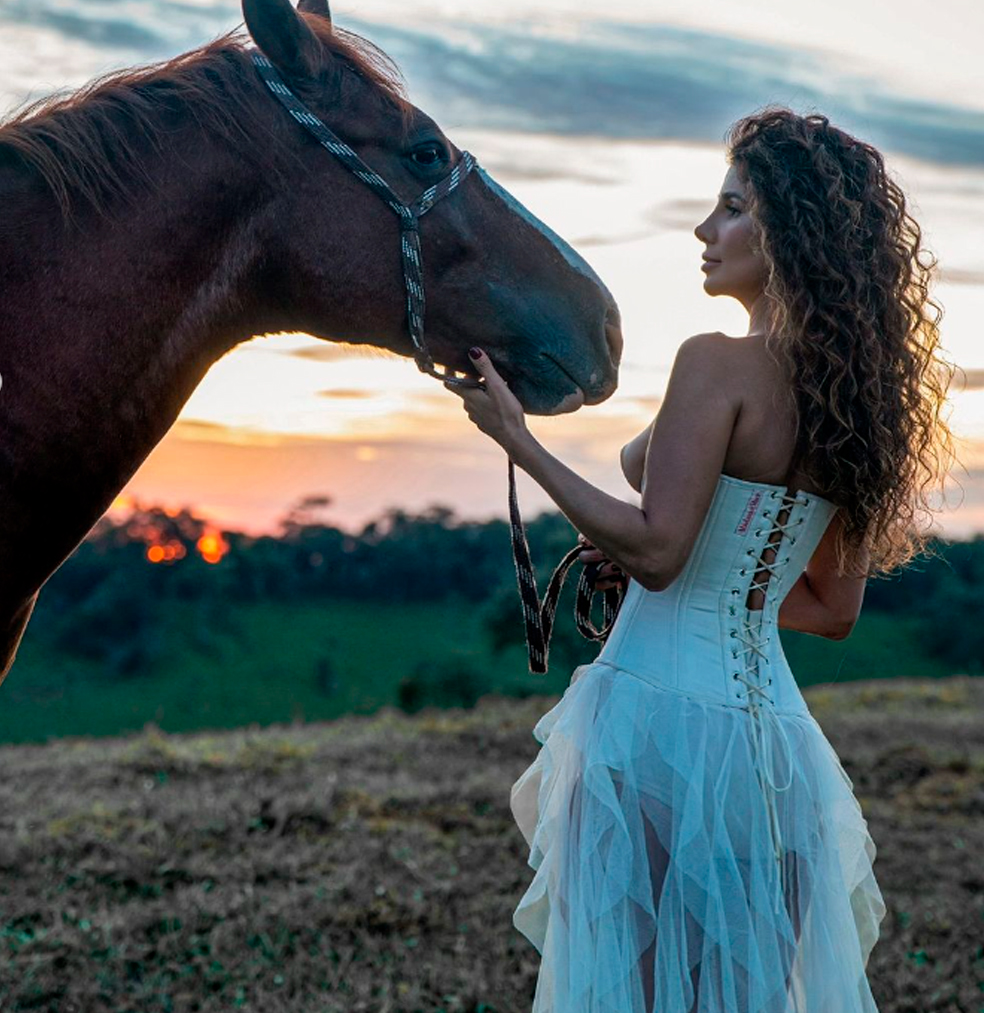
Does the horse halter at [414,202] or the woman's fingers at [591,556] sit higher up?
the horse halter at [414,202]

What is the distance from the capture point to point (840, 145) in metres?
2.18

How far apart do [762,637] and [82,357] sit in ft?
4.45

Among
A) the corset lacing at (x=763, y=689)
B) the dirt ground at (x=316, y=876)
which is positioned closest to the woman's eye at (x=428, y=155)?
the corset lacing at (x=763, y=689)

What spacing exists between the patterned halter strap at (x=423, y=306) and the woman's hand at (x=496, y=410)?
0.07m

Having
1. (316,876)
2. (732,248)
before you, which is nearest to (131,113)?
(732,248)

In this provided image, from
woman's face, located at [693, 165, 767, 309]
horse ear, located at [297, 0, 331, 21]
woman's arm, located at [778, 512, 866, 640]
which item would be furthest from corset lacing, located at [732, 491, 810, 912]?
horse ear, located at [297, 0, 331, 21]

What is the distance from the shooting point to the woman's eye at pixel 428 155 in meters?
2.34

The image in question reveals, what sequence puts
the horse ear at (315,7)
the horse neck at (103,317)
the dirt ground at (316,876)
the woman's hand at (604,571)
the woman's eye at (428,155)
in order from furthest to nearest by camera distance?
1. the dirt ground at (316,876)
2. the horse ear at (315,7)
3. the woman's hand at (604,571)
4. the woman's eye at (428,155)
5. the horse neck at (103,317)

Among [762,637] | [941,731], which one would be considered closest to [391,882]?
[762,637]

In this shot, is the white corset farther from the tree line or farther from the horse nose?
the tree line

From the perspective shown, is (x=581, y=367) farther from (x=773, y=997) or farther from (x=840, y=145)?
(x=773, y=997)

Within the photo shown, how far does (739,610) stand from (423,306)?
870 mm

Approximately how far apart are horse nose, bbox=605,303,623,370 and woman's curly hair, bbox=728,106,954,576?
1.21ft

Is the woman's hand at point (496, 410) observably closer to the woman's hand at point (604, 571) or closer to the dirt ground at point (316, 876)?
the woman's hand at point (604, 571)
